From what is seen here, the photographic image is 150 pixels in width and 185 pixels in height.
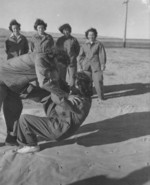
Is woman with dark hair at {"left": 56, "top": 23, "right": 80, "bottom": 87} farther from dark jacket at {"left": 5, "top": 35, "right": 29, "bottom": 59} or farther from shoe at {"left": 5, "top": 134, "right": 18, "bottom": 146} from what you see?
shoe at {"left": 5, "top": 134, "right": 18, "bottom": 146}

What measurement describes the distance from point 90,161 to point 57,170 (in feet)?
1.60

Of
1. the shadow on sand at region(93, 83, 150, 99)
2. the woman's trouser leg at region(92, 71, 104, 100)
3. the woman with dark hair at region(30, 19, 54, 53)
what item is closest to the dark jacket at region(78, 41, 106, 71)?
the woman's trouser leg at region(92, 71, 104, 100)

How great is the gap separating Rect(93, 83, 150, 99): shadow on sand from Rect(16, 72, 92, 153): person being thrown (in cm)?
404

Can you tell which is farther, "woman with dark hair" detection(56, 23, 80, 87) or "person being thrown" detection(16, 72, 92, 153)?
"woman with dark hair" detection(56, 23, 80, 87)

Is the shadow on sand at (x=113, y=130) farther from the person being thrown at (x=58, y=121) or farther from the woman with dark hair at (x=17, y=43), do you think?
the woman with dark hair at (x=17, y=43)

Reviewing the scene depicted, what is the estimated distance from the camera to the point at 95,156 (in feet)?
15.6

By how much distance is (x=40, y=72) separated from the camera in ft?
14.6

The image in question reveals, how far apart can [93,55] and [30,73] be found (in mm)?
3786

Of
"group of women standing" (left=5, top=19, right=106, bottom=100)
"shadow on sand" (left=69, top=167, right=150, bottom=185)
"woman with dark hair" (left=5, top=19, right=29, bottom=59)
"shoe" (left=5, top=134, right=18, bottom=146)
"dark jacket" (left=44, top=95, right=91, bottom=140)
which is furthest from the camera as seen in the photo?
"group of women standing" (left=5, top=19, right=106, bottom=100)

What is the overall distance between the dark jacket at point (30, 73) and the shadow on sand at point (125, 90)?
4.18 m

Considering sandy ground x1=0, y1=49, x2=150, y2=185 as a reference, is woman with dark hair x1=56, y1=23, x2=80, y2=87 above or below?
above

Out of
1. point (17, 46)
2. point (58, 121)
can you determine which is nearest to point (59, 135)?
point (58, 121)

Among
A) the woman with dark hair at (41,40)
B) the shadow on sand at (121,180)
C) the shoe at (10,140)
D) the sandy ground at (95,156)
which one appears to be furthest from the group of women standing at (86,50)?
the shadow on sand at (121,180)

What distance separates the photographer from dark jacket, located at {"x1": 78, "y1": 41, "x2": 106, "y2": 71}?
27.5 feet
